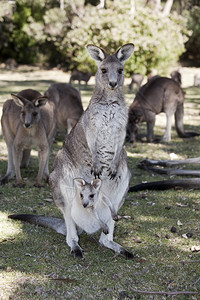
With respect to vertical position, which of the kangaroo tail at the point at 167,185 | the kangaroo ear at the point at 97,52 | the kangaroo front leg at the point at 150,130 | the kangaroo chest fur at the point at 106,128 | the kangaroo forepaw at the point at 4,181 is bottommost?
the kangaroo front leg at the point at 150,130

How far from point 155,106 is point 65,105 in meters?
1.58

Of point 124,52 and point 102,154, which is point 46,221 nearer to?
point 102,154

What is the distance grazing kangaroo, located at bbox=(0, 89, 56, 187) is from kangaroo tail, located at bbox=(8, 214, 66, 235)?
1246 mm

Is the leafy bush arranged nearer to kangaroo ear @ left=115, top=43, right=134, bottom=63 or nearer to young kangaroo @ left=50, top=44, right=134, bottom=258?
kangaroo ear @ left=115, top=43, right=134, bottom=63

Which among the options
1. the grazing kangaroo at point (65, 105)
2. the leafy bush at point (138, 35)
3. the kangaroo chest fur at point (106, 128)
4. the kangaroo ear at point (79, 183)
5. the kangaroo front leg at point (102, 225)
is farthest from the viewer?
the leafy bush at point (138, 35)

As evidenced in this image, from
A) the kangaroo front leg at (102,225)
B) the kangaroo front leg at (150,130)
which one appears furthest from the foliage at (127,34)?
the kangaroo front leg at (102,225)

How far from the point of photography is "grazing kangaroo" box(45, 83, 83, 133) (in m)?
6.66

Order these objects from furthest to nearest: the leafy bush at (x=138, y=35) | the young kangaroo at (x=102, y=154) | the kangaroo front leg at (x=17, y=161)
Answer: the leafy bush at (x=138, y=35) < the kangaroo front leg at (x=17, y=161) < the young kangaroo at (x=102, y=154)

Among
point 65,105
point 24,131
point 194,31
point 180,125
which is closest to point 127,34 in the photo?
point 180,125

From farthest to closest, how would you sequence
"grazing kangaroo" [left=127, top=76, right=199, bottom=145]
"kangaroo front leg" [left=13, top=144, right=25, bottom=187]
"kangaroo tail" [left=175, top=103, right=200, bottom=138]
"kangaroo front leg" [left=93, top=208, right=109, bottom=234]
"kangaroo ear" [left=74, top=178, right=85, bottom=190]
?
"kangaroo tail" [left=175, top=103, right=200, bottom=138], "grazing kangaroo" [left=127, top=76, right=199, bottom=145], "kangaroo front leg" [left=13, top=144, right=25, bottom=187], "kangaroo ear" [left=74, top=178, right=85, bottom=190], "kangaroo front leg" [left=93, top=208, right=109, bottom=234]

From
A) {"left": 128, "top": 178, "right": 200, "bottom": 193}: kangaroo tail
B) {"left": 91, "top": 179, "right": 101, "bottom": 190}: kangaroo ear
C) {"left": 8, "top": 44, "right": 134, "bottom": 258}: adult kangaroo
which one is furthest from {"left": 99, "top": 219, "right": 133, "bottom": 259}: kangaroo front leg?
{"left": 128, "top": 178, "right": 200, "bottom": 193}: kangaroo tail

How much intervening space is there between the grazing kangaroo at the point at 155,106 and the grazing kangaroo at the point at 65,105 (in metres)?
0.95

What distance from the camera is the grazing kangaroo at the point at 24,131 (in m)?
4.76

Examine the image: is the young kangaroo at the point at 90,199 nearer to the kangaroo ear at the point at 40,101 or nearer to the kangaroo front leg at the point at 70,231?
the kangaroo front leg at the point at 70,231
